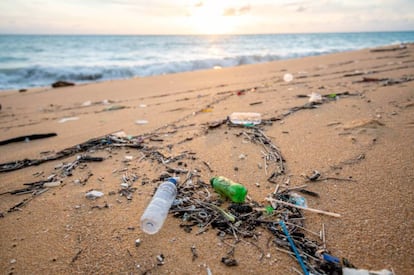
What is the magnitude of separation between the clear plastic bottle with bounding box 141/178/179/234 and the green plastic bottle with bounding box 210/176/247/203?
291 mm

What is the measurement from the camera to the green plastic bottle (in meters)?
1.55

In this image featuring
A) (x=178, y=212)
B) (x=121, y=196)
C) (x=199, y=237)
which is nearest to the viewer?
(x=199, y=237)

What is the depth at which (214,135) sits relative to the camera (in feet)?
8.80

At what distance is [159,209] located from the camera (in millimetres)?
1486

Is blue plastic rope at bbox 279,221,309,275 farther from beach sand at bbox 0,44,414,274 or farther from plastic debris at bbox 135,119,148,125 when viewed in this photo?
plastic debris at bbox 135,119,148,125

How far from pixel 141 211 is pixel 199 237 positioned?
1.45ft

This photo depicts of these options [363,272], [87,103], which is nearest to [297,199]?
[363,272]

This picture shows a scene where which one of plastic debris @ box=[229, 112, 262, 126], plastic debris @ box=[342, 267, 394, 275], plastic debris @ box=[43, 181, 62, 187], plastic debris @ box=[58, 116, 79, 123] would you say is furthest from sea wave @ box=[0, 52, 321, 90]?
plastic debris @ box=[342, 267, 394, 275]

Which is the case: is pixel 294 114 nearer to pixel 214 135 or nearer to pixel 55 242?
pixel 214 135

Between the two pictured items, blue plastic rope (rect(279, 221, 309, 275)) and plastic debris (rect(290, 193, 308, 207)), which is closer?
blue plastic rope (rect(279, 221, 309, 275))

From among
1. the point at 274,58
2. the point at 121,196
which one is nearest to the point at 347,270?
the point at 121,196

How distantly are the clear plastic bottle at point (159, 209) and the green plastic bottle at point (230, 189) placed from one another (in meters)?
0.29

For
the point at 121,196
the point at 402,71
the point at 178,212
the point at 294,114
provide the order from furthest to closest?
the point at 402,71, the point at 294,114, the point at 121,196, the point at 178,212

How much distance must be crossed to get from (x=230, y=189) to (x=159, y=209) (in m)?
0.46
